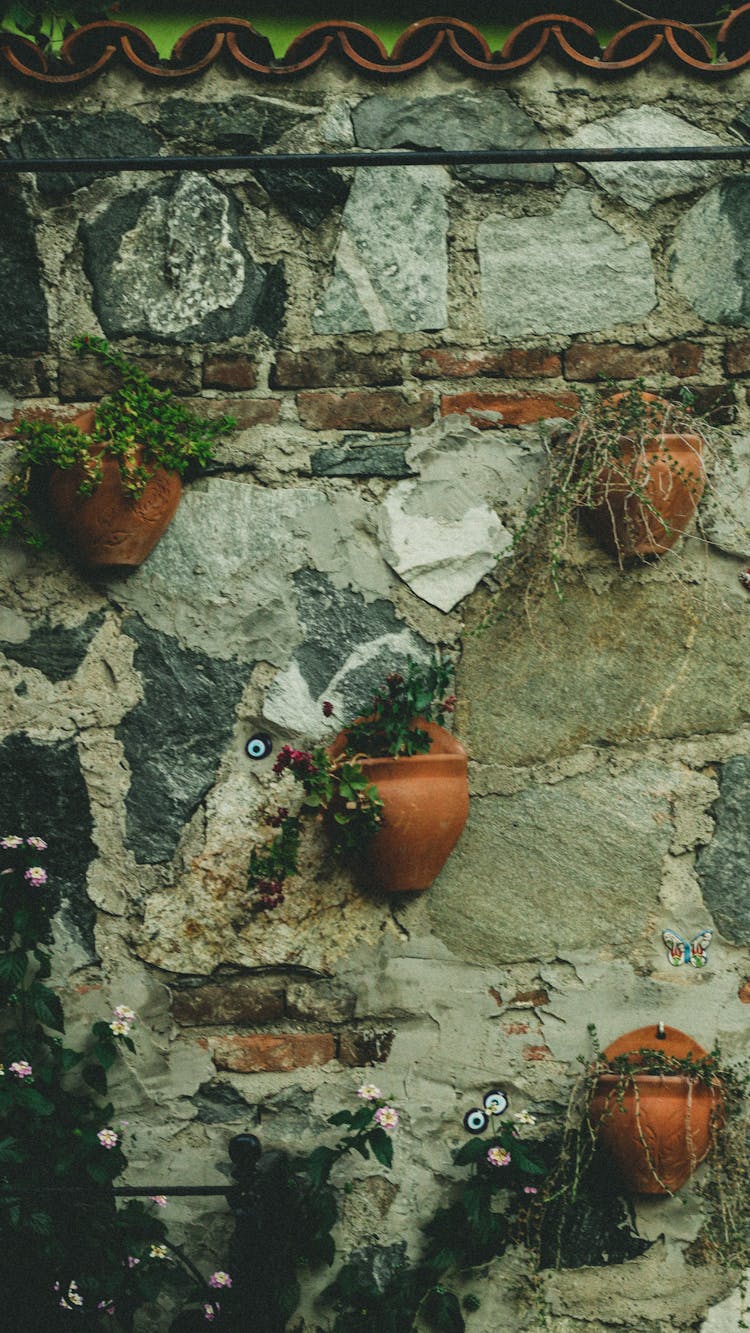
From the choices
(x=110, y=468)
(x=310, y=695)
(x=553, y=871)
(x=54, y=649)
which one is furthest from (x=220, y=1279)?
(x=110, y=468)

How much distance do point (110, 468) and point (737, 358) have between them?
1.24 metres

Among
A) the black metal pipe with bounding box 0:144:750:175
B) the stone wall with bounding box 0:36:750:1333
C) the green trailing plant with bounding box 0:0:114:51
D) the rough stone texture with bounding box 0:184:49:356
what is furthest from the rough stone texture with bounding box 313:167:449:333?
the green trailing plant with bounding box 0:0:114:51

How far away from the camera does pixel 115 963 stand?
2.27m

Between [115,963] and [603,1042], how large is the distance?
0.94m

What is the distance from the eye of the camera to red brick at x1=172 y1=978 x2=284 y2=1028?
89.7 inches

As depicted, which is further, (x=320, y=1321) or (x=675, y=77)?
(x=675, y=77)

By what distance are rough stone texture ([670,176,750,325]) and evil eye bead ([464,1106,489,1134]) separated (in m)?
1.60

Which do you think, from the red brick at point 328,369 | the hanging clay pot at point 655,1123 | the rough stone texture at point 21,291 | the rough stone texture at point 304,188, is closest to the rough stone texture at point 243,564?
the red brick at point 328,369

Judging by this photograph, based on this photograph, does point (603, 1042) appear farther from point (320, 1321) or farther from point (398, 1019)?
point (320, 1321)

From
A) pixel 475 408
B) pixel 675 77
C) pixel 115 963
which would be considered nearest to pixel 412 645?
pixel 475 408

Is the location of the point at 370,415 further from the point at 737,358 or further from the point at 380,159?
the point at 737,358

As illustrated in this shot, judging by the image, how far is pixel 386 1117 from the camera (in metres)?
2.18

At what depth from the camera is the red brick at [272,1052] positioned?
2.28 metres

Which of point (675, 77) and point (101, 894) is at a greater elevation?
point (675, 77)
